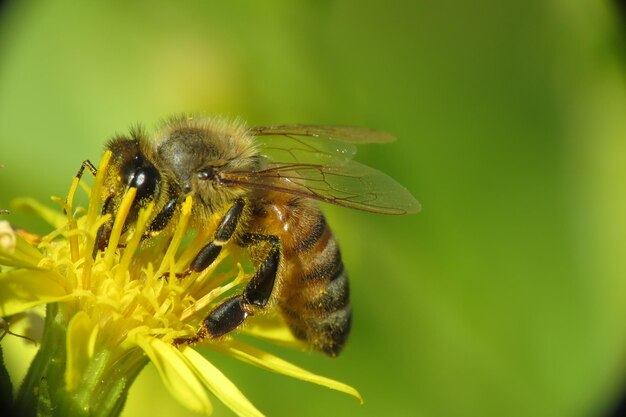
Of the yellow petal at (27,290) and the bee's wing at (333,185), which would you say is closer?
the yellow petal at (27,290)

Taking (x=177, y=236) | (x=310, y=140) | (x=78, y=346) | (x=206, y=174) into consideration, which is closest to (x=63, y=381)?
(x=78, y=346)

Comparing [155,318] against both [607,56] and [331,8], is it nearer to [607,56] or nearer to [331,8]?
[331,8]

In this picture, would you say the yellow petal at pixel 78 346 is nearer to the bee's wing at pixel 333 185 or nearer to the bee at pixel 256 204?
the bee at pixel 256 204

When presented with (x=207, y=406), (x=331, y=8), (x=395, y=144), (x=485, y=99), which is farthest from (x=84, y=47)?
(x=207, y=406)

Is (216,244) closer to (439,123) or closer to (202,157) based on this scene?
(202,157)

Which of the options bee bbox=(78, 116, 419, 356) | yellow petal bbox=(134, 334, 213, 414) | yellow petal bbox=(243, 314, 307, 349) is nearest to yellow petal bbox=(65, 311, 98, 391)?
yellow petal bbox=(134, 334, 213, 414)

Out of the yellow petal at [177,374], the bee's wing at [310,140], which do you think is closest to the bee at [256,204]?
Result: the yellow petal at [177,374]
